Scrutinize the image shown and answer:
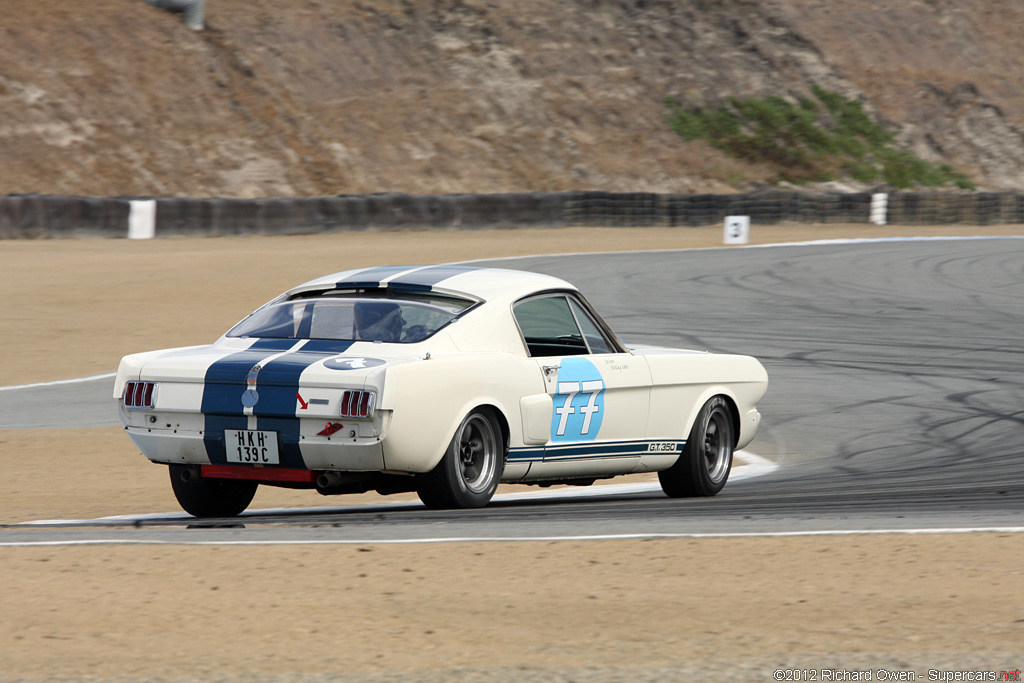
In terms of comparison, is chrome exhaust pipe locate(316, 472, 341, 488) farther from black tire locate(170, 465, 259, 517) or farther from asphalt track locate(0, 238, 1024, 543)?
black tire locate(170, 465, 259, 517)

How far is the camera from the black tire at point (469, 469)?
6555 millimetres

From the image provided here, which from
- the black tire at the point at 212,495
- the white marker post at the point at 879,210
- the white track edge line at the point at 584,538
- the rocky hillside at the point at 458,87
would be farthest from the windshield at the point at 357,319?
the white marker post at the point at 879,210

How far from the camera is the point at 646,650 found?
4.21 metres

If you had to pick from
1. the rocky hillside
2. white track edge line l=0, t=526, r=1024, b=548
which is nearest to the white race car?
white track edge line l=0, t=526, r=1024, b=548

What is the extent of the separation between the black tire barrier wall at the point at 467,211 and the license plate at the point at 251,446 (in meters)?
24.7

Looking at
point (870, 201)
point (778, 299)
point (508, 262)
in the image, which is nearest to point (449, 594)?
point (778, 299)

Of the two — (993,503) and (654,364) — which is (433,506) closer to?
(654,364)

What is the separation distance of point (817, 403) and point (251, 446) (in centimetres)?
682

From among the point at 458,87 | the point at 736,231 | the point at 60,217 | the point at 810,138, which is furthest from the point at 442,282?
the point at 810,138

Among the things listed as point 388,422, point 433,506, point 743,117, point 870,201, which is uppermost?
point 743,117

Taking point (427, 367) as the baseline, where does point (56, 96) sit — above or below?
above

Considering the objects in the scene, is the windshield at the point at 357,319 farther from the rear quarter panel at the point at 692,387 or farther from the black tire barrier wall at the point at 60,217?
the black tire barrier wall at the point at 60,217

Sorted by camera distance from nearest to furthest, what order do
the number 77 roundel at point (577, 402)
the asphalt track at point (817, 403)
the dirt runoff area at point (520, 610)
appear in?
the dirt runoff area at point (520, 610), the asphalt track at point (817, 403), the number 77 roundel at point (577, 402)

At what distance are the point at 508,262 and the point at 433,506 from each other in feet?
60.3
